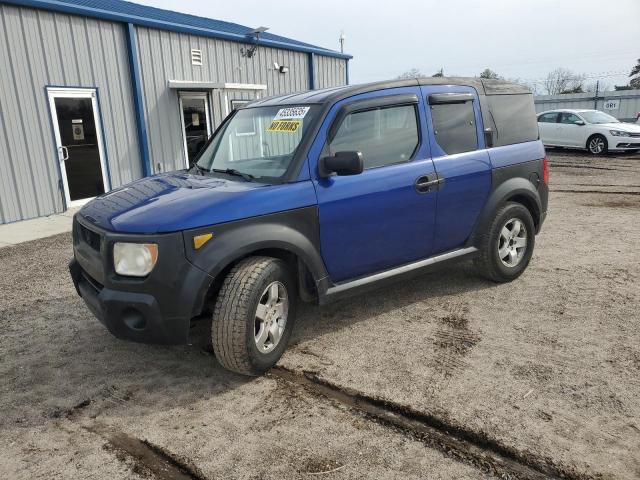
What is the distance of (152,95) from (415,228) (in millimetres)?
8934

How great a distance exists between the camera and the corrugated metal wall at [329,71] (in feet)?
54.3

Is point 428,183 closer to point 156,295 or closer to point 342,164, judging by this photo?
point 342,164

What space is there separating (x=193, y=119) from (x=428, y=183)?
380 inches

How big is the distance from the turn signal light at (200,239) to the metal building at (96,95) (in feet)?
24.2

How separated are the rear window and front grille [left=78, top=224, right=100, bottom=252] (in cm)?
350

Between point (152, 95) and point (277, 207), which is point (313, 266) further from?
point (152, 95)

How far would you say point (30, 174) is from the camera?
29.4 ft

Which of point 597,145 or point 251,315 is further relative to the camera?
point 597,145

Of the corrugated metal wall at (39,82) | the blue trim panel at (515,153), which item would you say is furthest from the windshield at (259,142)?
the corrugated metal wall at (39,82)

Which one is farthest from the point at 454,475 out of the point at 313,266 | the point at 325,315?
the point at 325,315

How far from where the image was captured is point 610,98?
2481cm

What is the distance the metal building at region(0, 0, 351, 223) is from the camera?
869 cm

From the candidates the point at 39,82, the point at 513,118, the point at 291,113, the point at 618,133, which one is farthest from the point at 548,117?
the point at 291,113

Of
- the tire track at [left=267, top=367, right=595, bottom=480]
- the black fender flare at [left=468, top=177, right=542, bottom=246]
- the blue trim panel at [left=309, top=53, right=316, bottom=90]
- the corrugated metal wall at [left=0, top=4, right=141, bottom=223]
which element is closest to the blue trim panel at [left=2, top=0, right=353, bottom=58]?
the corrugated metal wall at [left=0, top=4, right=141, bottom=223]
